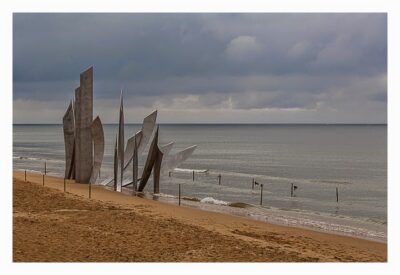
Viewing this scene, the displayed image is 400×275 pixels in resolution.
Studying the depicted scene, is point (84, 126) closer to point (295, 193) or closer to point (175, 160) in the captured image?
point (175, 160)

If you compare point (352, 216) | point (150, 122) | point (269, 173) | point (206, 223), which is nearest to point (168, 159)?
point (150, 122)

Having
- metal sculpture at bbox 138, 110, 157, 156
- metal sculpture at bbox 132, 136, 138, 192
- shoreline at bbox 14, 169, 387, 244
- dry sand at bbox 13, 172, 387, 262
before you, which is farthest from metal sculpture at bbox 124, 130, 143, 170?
dry sand at bbox 13, 172, 387, 262

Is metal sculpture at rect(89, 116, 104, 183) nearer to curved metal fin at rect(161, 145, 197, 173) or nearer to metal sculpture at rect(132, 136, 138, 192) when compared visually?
metal sculpture at rect(132, 136, 138, 192)

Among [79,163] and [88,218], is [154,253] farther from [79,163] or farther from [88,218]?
[79,163]

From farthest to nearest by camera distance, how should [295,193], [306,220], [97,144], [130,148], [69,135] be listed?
[295,193] < [69,135] < [130,148] < [97,144] < [306,220]

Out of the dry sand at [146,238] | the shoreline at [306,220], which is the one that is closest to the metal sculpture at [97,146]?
the shoreline at [306,220]

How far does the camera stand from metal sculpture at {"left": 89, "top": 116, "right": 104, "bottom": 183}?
2305cm

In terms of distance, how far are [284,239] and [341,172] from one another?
118 feet

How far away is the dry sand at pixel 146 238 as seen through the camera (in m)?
9.81

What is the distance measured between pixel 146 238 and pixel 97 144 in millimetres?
12731

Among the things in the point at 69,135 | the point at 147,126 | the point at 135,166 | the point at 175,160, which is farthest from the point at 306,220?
the point at 69,135

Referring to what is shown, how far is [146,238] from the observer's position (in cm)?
1147

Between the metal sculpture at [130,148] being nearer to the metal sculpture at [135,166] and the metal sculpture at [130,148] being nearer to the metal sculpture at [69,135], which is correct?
the metal sculpture at [135,166]

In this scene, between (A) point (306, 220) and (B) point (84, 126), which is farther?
(B) point (84, 126)
